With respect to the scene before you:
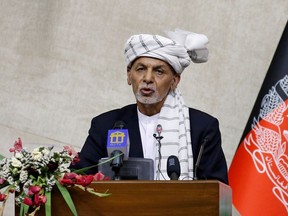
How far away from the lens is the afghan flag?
5.47 meters

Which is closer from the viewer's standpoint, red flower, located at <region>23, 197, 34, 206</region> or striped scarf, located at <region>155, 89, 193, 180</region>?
red flower, located at <region>23, 197, 34, 206</region>

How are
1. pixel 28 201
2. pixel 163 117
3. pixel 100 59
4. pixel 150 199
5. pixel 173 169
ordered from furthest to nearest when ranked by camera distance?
pixel 100 59 → pixel 163 117 → pixel 173 169 → pixel 150 199 → pixel 28 201

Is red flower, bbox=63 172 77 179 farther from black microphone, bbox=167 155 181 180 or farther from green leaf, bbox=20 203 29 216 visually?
black microphone, bbox=167 155 181 180

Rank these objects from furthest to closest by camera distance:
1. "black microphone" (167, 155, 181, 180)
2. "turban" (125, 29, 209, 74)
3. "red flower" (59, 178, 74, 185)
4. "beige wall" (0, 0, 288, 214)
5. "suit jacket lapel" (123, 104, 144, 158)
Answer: "beige wall" (0, 0, 288, 214) < "turban" (125, 29, 209, 74) < "suit jacket lapel" (123, 104, 144, 158) < "black microphone" (167, 155, 181, 180) < "red flower" (59, 178, 74, 185)

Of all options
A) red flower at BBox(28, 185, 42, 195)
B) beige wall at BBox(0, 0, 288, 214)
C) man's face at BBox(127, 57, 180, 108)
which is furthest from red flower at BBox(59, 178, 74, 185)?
beige wall at BBox(0, 0, 288, 214)

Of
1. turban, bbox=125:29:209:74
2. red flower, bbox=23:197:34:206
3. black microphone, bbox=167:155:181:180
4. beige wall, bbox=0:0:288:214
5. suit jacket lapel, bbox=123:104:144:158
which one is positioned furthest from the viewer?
beige wall, bbox=0:0:288:214

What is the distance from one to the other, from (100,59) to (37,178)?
Answer: 10.2ft

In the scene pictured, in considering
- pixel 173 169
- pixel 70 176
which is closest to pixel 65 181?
pixel 70 176

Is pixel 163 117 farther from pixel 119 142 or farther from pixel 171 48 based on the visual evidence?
pixel 119 142

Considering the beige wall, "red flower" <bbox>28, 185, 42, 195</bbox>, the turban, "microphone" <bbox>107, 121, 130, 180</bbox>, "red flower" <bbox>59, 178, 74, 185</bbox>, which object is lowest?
"red flower" <bbox>28, 185, 42, 195</bbox>

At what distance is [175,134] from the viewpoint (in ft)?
14.8

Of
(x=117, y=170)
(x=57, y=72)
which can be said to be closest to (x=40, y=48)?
(x=57, y=72)

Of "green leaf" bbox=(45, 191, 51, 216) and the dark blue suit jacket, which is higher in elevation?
the dark blue suit jacket

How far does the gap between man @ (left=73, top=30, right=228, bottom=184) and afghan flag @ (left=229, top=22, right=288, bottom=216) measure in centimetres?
98
